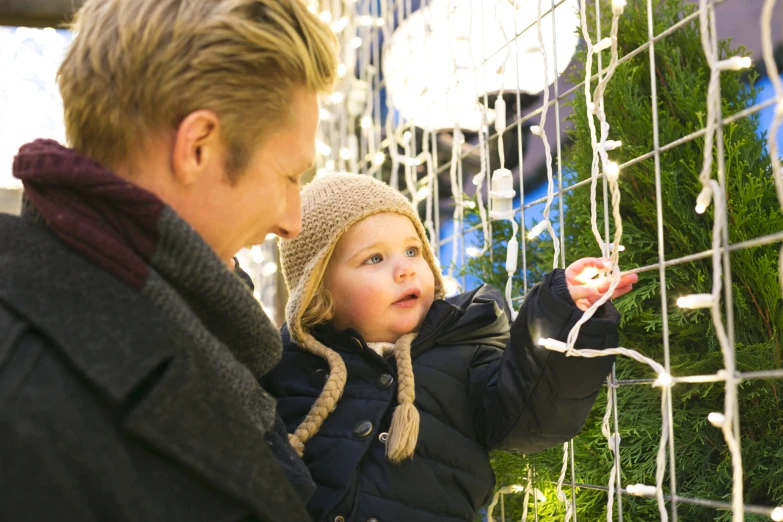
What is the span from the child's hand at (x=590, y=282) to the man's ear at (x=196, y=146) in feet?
1.72

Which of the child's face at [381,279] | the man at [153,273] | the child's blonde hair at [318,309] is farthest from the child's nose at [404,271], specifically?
the man at [153,273]

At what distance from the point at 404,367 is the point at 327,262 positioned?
26 centimetres

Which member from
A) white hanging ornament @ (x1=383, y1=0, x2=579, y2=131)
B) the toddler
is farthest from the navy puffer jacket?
white hanging ornament @ (x1=383, y1=0, x2=579, y2=131)

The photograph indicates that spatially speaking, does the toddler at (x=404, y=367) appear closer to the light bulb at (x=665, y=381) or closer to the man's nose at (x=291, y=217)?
the light bulb at (x=665, y=381)

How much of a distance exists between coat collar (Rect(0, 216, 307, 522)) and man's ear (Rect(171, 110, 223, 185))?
0.52 ft

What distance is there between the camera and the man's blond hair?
0.90 meters

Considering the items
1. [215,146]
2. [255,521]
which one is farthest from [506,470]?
[215,146]

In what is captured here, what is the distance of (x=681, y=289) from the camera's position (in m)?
1.30

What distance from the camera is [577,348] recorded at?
1124 millimetres

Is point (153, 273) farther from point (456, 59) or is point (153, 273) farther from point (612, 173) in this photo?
point (456, 59)

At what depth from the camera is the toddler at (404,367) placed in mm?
1172

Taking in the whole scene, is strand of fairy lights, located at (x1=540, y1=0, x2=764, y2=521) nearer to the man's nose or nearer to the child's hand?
the child's hand

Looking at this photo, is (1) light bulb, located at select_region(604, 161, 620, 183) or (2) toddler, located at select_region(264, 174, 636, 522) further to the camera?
(2) toddler, located at select_region(264, 174, 636, 522)

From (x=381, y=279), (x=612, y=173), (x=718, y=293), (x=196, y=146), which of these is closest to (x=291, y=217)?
(x=196, y=146)
